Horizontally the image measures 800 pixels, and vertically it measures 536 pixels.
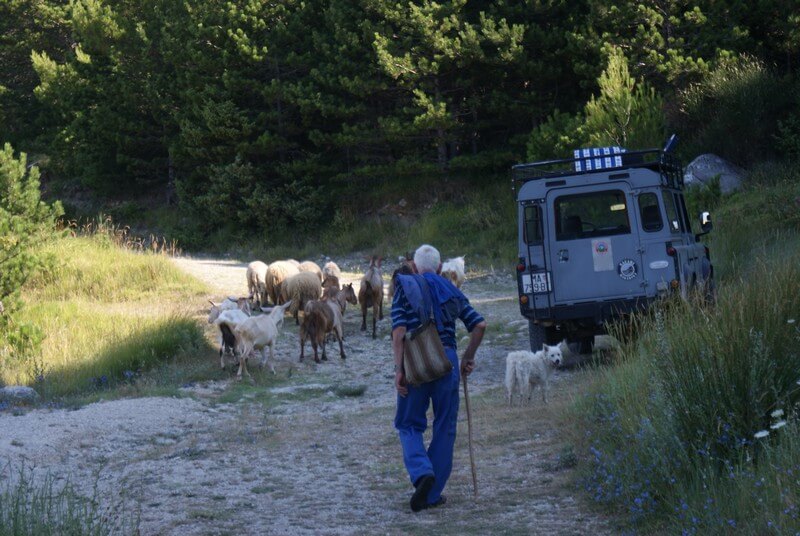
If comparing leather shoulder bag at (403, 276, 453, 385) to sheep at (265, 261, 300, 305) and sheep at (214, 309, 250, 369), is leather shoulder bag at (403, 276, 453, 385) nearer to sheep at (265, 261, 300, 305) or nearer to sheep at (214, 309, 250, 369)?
sheep at (214, 309, 250, 369)

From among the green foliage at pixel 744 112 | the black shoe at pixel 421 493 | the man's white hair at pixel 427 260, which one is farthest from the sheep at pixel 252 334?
the green foliage at pixel 744 112

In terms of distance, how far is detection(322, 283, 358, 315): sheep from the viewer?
57.1ft

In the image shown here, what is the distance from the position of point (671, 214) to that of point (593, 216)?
1029 millimetres

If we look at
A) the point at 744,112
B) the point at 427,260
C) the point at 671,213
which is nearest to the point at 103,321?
the point at 671,213

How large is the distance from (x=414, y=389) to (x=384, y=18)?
26190 millimetres

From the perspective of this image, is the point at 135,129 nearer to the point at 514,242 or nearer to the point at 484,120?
the point at 484,120

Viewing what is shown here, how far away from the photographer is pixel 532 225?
13.2 meters

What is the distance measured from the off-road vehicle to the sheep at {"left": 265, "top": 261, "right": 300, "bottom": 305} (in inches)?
287

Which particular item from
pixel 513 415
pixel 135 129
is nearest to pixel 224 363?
pixel 513 415

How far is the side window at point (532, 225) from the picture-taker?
13141 mm

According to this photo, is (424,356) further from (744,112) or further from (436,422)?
(744,112)

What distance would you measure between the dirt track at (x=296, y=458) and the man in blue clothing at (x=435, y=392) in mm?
342

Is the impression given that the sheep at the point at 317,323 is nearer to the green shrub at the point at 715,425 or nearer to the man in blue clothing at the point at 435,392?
the man in blue clothing at the point at 435,392

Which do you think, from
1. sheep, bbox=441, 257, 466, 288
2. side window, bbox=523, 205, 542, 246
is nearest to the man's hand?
side window, bbox=523, 205, 542, 246
